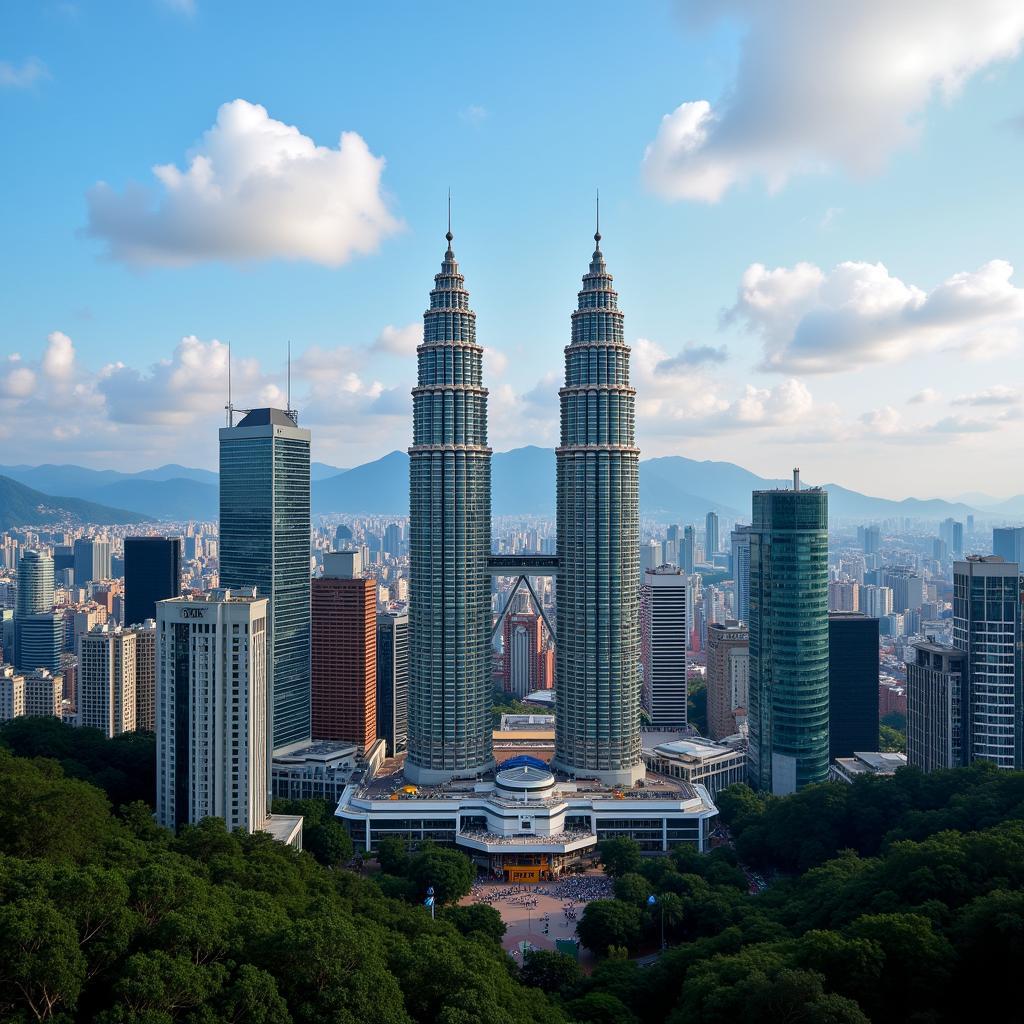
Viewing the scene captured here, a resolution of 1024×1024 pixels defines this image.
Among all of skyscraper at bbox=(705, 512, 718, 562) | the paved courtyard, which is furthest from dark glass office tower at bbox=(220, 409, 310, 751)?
skyscraper at bbox=(705, 512, 718, 562)

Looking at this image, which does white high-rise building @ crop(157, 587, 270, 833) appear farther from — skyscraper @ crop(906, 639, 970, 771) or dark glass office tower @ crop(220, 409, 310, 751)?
skyscraper @ crop(906, 639, 970, 771)

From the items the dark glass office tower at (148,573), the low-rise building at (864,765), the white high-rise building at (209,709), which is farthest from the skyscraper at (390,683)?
the dark glass office tower at (148,573)

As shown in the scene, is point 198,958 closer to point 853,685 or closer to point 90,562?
point 853,685

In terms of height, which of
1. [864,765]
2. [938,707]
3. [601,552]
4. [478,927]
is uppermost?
[601,552]

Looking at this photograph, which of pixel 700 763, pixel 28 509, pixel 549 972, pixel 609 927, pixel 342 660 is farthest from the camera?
pixel 28 509

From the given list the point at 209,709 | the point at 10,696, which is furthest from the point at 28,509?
the point at 209,709

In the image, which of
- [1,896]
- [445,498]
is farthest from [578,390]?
[1,896]

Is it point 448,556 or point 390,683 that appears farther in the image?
point 390,683
